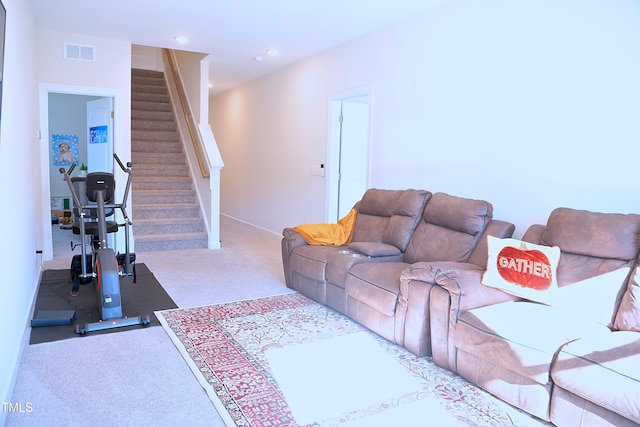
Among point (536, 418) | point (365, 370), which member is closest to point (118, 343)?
point (365, 370)

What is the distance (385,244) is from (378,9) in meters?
2.13

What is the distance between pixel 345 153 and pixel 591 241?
3.46 m

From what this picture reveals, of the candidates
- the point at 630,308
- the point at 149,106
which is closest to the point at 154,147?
the point at 149,106

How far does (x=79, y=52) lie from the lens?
17.2 feet

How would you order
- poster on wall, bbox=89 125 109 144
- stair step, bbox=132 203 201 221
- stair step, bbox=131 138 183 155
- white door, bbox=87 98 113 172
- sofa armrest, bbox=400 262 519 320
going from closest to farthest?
sofa armrest, bbox=400 262 519 320
white door, bbox=87 98 113 172
poster on wall, bbox=89 125 109 144
stair step, bbox=132 203 201 221
stair step, bbox=131 138 183 155

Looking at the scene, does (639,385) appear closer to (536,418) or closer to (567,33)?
(536,418)

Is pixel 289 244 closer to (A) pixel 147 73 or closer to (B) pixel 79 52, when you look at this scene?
(B) pixel 79 52

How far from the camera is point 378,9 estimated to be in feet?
13.2

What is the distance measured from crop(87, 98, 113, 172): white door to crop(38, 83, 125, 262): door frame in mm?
141

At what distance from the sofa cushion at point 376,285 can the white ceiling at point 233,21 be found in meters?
2.29

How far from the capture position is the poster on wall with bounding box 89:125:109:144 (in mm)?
5754

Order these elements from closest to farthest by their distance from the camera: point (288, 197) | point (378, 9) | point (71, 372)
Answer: point (71, 372), point (378, 9), point (288, 197)

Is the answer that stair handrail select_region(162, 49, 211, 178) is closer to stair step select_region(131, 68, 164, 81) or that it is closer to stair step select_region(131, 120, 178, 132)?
stair step select_region(131, 120, 178, 132)

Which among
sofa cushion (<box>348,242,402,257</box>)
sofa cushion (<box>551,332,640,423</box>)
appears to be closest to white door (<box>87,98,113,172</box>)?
sofa cushion (<box>348,242,402,257</box>)
